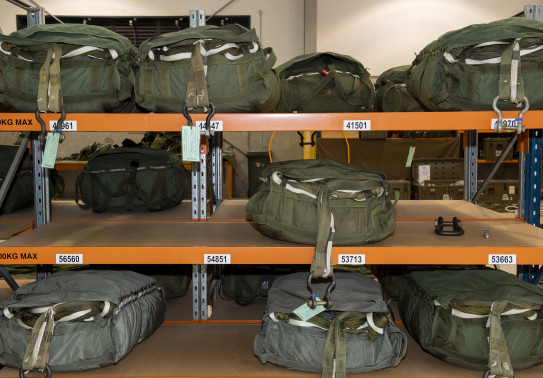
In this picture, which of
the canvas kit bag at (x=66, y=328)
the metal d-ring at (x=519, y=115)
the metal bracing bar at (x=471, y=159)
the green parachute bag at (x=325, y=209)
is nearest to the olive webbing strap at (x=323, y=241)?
the green parachute bag at (x=325, y=209)

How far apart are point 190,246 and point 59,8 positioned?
9.24 meters

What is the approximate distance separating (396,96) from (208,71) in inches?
47.6

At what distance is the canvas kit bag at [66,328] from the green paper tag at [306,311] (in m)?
0.80

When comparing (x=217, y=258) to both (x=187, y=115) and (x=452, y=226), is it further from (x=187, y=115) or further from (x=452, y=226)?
(x=452, y=226)

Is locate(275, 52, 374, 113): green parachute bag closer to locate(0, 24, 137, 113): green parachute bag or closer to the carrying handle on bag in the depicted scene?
the carrying handle on bag

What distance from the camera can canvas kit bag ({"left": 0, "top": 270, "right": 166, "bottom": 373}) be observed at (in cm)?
211

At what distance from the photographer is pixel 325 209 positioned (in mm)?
2135

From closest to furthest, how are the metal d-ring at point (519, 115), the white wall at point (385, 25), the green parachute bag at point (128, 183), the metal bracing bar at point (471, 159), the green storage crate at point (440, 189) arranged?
the metal d-ring at point (519, 115), the green parachute bag at point (128, 183), the metal bracing bar at point (471, 159), the green storage crate at point (440, 189), the white wall at point (385, 25)

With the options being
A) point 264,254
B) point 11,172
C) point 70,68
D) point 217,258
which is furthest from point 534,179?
point 11,172

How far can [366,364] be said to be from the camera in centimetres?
219

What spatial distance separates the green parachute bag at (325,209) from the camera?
2152 millimetres

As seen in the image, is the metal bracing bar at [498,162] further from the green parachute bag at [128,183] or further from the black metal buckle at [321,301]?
the green parachute bag at [128,183]

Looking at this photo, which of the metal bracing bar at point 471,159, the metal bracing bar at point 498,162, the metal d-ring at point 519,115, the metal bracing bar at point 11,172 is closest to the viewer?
the metal d-ring at point 519,115

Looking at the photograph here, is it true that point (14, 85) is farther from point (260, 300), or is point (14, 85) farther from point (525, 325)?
point (525, 325)
